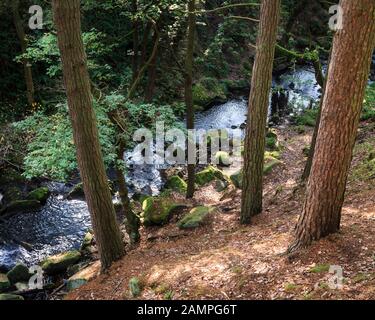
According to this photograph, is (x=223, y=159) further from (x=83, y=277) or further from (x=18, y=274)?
(x=18, y=274)

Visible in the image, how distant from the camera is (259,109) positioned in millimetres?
8789

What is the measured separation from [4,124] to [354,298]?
14.2 meters

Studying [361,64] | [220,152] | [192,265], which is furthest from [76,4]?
[220,152]

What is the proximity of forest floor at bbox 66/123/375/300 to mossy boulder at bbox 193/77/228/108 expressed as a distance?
1197 centimetres

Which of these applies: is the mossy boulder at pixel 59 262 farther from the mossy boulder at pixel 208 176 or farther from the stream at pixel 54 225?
the mossy boulder at pixel 208 176

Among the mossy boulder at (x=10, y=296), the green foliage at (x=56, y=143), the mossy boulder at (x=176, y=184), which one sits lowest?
the mossy boulder at (x=10, y=296)

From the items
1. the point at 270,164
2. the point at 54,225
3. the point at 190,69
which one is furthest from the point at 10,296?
the point at 270,164

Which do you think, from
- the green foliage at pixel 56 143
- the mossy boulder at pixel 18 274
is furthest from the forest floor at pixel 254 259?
the mossy boulder at pixel 18 274

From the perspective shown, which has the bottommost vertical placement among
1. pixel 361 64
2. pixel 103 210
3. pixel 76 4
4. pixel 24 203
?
pixel 24 203

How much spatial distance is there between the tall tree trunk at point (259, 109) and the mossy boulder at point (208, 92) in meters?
14.3

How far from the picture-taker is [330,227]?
6340 mm

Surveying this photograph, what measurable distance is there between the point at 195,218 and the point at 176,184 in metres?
4.42

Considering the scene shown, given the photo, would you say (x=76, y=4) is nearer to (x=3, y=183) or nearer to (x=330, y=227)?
(x=330, y=227)

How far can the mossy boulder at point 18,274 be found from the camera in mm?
10320
